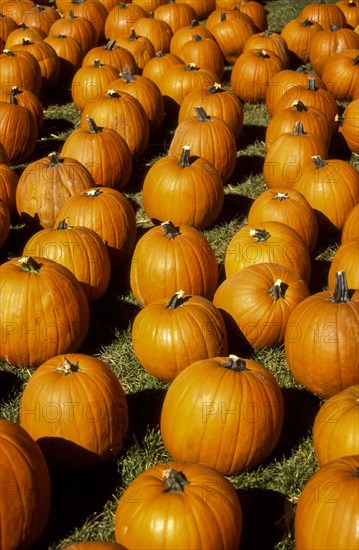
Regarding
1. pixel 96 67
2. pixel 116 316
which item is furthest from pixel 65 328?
pixel 96 67

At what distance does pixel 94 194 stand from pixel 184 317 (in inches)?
73.9

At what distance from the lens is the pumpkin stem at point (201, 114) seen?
24.8 feet

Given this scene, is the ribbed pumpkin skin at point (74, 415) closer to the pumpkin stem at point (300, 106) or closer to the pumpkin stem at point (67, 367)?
the pumpkin stem at point (67, 367)

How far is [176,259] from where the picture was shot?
570 centimetres

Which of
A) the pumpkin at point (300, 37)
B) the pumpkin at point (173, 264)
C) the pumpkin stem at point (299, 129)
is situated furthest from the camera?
the pumpkin at point (300, 37)

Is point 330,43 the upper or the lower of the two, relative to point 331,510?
upper

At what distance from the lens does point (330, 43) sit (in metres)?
10.3

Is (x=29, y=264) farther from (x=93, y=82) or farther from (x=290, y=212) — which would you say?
(x=93, y=82)

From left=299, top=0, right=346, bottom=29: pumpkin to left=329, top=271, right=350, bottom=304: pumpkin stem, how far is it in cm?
729

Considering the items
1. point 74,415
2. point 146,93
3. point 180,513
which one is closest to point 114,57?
point 146,93

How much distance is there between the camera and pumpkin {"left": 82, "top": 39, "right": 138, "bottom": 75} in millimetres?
9750

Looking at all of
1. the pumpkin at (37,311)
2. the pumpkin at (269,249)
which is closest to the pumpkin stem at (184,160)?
the pumpkin at (269,249)

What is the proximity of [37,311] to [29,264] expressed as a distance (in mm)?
324

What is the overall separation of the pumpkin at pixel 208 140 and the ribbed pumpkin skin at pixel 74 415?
3526 mm
